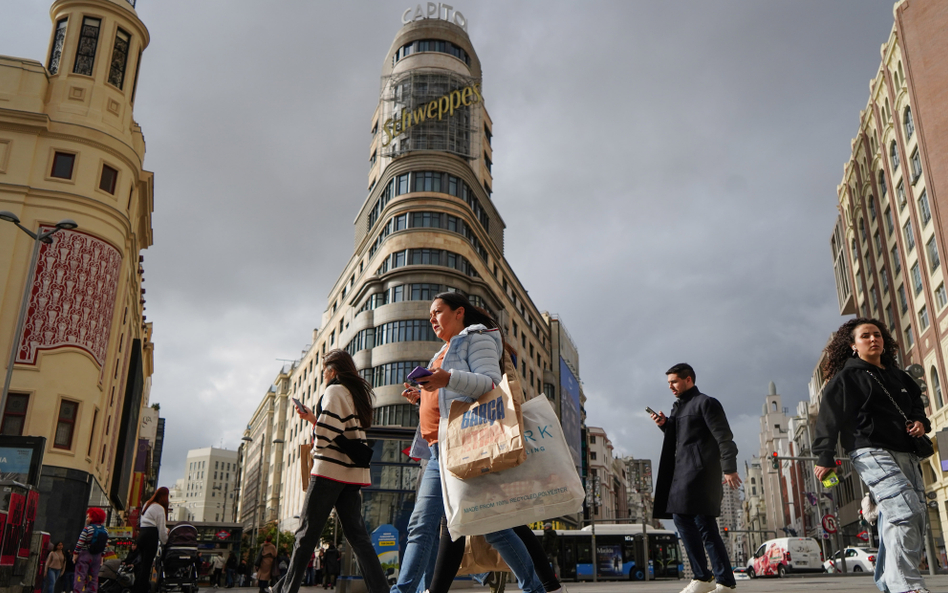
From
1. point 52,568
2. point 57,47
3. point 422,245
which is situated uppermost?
point 57,47

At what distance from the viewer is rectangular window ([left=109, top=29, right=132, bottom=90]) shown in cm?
3153

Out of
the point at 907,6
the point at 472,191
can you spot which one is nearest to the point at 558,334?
the point at 472,191

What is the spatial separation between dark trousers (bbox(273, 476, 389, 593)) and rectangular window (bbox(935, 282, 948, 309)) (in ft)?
122

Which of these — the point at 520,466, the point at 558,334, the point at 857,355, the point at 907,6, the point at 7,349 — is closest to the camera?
the point at 520,466

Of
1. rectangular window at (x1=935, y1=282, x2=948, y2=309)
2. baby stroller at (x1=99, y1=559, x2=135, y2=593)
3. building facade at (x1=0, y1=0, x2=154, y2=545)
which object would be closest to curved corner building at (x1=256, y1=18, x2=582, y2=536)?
building facade at (x1=0, y1=0, x2=154, y2=545)

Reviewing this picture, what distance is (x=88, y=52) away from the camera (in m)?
31.3

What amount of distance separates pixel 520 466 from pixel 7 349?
2794 cm

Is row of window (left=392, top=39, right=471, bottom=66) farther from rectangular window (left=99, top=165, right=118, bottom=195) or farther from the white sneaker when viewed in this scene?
the white sneaker

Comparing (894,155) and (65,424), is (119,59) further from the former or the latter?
(894,155)

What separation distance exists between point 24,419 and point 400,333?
2222cm

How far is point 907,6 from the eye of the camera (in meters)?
Answer: 38.5

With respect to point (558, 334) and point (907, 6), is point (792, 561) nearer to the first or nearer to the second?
point (907, 6)

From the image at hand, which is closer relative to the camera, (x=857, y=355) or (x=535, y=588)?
(x=535, y=588)

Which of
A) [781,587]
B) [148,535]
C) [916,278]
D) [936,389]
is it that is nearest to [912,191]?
[916,278]
